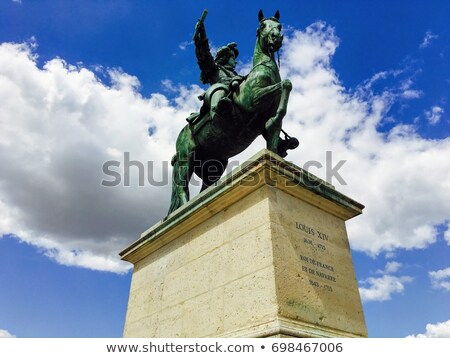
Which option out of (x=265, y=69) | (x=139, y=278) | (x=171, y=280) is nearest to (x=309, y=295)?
(x=171, y=280)

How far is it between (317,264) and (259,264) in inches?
36.1

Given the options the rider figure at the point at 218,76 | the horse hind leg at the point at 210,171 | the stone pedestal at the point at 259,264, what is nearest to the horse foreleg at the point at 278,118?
the rider figure at the point at 218,76

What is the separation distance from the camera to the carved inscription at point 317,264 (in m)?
4.71

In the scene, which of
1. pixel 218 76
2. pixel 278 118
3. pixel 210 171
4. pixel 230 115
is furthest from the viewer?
pixel 218 76

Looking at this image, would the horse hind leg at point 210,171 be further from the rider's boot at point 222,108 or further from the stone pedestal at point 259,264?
the stone pedestal at point 259,264

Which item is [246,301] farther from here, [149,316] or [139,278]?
[139,278]

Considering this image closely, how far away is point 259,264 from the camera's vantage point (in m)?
4.48

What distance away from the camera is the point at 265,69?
6699mm

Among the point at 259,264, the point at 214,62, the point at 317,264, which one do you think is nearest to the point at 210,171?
the point at 214,62

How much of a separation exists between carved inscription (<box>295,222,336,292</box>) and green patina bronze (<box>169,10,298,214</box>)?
5.43ft

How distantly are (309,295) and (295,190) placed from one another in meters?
1.46

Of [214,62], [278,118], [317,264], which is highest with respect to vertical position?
[214,62]

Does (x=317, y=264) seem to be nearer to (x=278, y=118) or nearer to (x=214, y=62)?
(x=278, y=118)

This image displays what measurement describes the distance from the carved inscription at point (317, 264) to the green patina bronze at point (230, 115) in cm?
166
